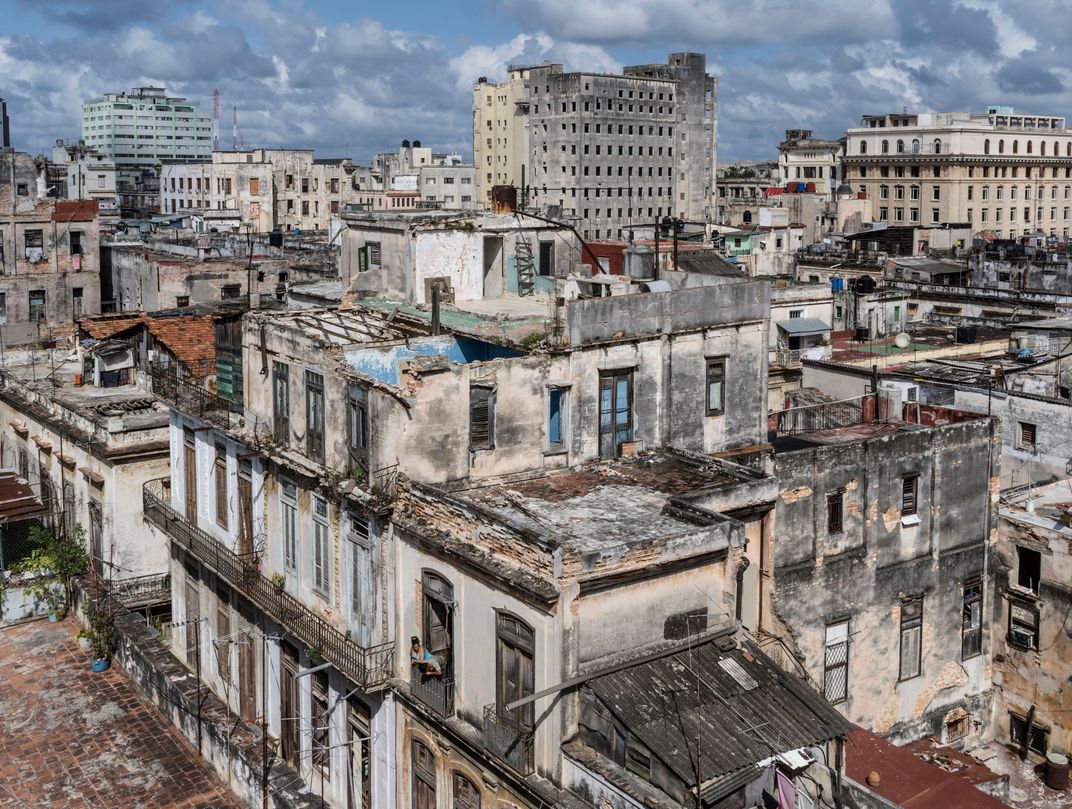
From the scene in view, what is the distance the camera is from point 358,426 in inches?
981

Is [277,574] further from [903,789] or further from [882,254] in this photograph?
[882,254]

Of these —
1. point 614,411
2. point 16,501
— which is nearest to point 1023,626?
point 614,411

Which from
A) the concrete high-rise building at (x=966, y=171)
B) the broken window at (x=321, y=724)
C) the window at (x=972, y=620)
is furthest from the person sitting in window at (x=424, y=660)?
A: the concrete high-rise building at (x=966, y=171)

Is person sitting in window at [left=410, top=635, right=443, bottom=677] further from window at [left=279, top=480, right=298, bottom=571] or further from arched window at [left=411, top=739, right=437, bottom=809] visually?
window at [left=279, top=480, right=298, bottom=571]

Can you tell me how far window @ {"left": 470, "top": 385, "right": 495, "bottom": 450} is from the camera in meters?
24.7

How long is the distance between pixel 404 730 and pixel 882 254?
60.4m

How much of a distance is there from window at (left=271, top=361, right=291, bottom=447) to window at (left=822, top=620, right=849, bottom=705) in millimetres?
12954

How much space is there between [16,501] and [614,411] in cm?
2093

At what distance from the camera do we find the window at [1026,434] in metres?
37.7

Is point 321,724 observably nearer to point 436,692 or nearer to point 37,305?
point 436,692

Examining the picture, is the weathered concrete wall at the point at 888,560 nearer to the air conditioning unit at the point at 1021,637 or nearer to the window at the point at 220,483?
the air conditioning unit at the point at 1021,637

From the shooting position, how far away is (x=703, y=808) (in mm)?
19156

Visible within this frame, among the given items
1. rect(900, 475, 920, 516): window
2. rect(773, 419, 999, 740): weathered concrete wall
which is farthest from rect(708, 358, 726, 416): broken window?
rect(900, 475, 920, 516): window

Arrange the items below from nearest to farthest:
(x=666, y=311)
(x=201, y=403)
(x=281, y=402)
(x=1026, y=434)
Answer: (x=666, y=311), (x=281, y=402), (x=201, y=403), (x=1026, y=434)
